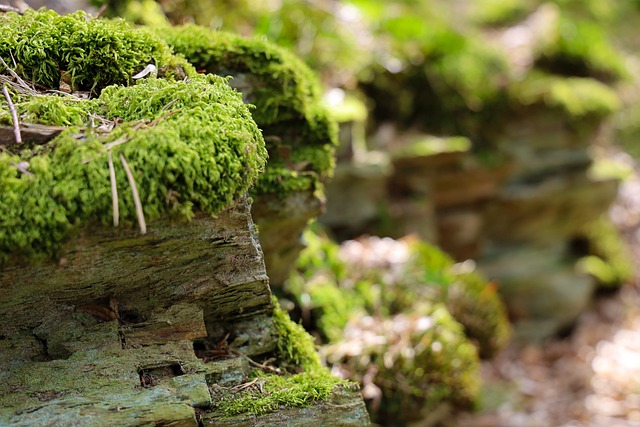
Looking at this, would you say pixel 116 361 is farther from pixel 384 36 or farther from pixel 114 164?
pixel 384 36

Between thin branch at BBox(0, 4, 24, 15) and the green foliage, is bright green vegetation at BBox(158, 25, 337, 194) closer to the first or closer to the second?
thin branch at BBox(0, 4, 24, 15)

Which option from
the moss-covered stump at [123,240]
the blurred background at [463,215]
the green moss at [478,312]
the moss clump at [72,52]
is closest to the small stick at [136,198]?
the moss-covered stump at [123,240]

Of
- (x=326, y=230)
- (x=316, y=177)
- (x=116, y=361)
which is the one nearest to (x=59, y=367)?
(x=116, y=361)

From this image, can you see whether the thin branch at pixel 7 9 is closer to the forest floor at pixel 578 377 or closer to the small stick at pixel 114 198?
the small stick at pixel 114 198

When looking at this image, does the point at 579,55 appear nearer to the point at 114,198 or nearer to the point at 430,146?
the point at 430,146

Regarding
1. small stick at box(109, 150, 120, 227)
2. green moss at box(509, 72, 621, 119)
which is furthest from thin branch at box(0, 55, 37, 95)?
green moss at box(509, 72, 621, 119)

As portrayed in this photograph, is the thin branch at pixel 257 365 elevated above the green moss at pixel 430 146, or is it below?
below

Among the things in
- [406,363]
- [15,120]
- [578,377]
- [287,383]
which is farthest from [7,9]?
[578,377]
